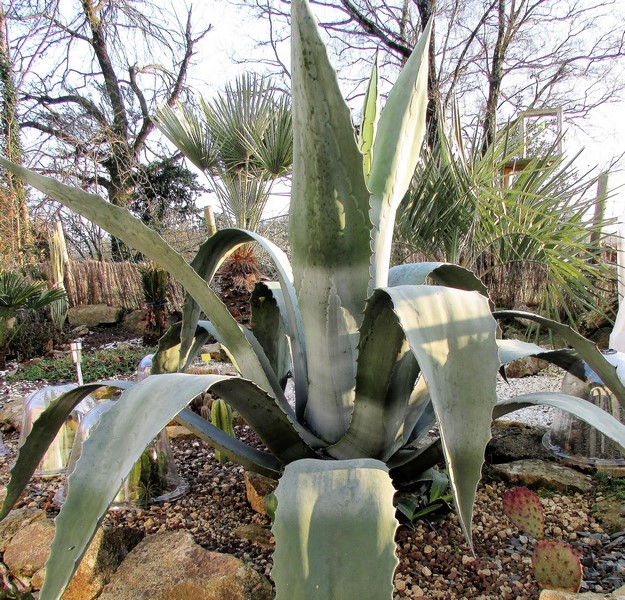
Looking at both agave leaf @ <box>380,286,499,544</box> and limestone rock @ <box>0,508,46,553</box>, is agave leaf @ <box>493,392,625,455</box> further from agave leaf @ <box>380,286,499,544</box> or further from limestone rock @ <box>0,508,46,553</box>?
limestone rock @ <box>0,508,46,553</box>

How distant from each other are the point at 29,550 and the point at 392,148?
1366 mm

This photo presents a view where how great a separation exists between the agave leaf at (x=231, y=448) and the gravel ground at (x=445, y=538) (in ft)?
0.73

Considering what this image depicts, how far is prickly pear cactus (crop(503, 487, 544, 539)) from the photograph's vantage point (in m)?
1.26

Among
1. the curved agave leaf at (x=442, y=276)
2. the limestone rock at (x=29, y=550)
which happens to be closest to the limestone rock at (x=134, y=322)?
the limestone rock at (x=29, y=550)

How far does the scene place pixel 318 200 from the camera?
994 millimetres

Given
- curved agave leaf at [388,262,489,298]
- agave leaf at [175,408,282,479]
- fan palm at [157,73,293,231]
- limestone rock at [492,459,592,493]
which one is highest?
fan palm at [157,73,293,231]

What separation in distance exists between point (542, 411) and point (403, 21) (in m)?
9.57

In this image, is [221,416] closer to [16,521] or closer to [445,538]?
[16,521]

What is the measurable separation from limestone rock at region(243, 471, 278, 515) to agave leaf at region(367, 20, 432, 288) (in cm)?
67

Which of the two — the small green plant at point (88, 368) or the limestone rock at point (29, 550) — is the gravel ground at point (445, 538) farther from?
the small green plant at point (88, 368)

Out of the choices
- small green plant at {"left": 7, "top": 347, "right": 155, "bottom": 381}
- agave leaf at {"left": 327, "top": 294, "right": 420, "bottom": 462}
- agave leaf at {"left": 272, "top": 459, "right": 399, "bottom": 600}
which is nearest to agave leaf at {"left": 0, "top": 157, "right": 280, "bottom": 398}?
agave leaf at {"left": 327, "top": 294, "right": 420, "bottom": 462}

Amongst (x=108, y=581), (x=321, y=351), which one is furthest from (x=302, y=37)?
(x=108, y=581)

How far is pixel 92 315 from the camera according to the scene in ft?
28.0

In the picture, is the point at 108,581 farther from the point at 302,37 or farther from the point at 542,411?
the point at 542,411
